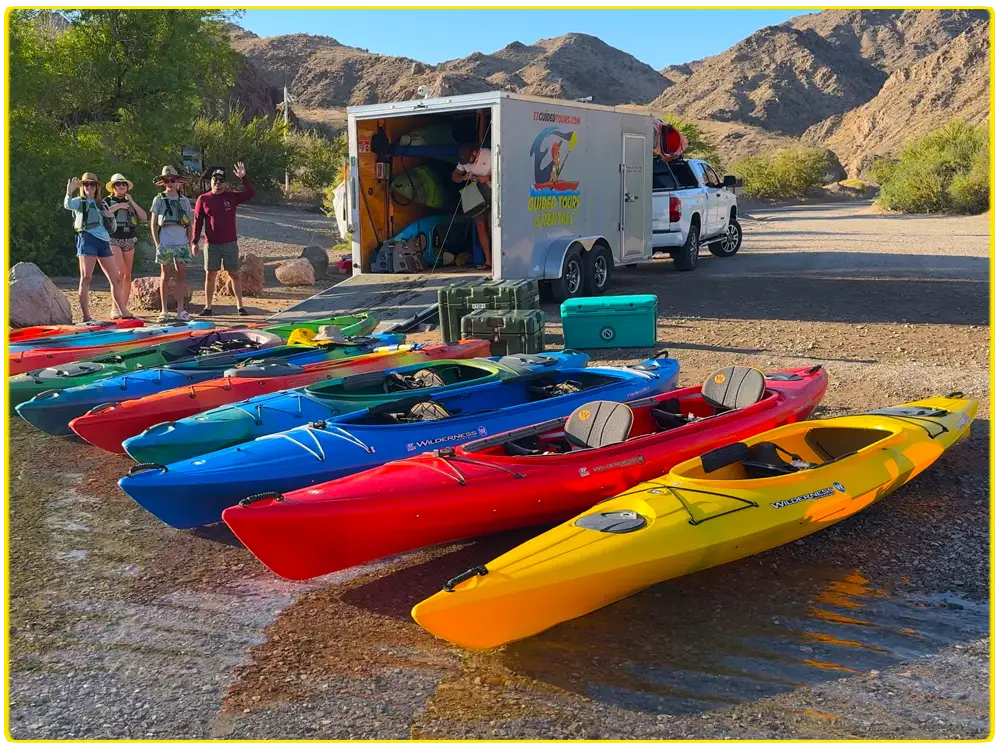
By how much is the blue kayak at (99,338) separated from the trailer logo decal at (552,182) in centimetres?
451

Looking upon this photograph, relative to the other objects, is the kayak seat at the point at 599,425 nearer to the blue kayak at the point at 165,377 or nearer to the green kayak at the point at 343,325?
the blue kayak at the point at 165,377

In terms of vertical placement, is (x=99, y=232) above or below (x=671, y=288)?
above

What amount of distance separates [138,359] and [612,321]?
4.69 meters

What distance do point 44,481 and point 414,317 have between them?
213 inches

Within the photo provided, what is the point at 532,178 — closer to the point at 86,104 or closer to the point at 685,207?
the point at 685,207

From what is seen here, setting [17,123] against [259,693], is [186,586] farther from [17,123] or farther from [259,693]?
[17,123]

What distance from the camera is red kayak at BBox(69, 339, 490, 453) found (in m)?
6.98

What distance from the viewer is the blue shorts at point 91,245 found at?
11.5 meters

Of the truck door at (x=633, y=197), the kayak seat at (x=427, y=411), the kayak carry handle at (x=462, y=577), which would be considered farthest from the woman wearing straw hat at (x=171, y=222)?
the kayak carry handle at (x=462, y=577)

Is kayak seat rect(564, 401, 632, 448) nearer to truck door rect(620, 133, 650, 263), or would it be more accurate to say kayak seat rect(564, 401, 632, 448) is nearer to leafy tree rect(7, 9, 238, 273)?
truck door rect(620, 133, 650, 263)

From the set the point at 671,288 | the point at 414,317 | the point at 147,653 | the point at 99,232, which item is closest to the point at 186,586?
the point at 147,653

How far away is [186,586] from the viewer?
199 inches

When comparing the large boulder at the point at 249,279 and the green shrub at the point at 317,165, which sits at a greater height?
the green shrub at the point at 317,165

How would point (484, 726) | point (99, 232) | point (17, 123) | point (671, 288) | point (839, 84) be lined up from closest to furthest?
point (484, 726), point (99, 232), point (671, 288), point (17, 123), point (839, 84)
